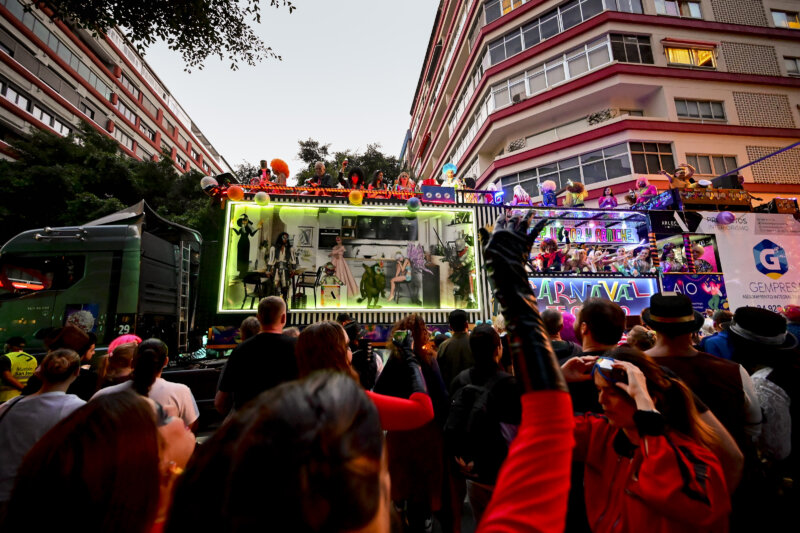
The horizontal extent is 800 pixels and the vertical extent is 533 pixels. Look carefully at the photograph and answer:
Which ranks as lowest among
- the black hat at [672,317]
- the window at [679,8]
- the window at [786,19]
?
the black hat at [672,317]

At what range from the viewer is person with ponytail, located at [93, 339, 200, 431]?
280cm

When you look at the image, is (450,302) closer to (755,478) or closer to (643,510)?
(755,478)

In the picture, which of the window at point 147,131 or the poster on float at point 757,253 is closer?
the poster on float at point 757,253

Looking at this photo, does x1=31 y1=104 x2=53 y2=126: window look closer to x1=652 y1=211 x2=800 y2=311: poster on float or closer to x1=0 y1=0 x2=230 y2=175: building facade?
x1=0 y1=0 x2=230 y2=175: building facade

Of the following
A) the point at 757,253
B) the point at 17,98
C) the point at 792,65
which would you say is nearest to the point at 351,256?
the point at 757,253

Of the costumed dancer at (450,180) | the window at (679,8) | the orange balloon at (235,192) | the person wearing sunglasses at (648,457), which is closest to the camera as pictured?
Answer: the person wearing sunglasses at (648,457)

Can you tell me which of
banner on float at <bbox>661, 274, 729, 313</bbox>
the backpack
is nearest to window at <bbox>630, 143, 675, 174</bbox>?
banner on float at <bbox>661, 274, 729, 313</bbox>

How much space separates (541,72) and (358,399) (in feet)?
84.5

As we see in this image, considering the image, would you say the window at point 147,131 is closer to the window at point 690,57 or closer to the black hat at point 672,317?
the window at point 690,57

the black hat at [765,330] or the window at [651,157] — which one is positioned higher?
the window at [651,157]

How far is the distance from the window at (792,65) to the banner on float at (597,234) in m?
20.8

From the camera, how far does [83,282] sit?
7.02 meters

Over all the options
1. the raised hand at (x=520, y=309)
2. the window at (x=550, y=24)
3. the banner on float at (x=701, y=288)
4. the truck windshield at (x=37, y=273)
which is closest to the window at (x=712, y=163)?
the window at (x=550, y=24)

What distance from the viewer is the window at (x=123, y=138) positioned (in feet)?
124
